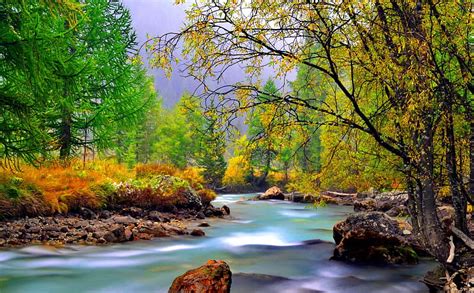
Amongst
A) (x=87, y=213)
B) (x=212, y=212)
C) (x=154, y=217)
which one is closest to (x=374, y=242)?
(x=154, y=217)

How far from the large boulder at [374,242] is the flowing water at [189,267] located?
334 mm

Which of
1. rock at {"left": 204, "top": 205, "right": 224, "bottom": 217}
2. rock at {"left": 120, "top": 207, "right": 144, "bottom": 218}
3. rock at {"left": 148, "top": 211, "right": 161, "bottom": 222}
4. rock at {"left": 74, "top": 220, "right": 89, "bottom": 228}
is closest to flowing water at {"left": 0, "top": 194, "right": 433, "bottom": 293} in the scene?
rock at {"left": 74, "top": 220, "right": 89, "bottom": 228}

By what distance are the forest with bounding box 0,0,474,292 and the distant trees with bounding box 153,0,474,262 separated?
26 millimetres

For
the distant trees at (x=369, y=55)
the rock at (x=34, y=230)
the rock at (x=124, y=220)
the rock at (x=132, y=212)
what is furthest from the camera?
the rock at (x=132, y=212)

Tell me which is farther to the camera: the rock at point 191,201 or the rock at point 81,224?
the rock at point 191,201

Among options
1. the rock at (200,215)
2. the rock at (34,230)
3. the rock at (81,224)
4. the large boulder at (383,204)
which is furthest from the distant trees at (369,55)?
the large boulder at (383,204)

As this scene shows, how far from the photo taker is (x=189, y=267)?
30.2 ft

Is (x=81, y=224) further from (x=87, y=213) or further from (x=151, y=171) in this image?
(x=151, y=171)

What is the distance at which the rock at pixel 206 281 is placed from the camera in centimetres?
503

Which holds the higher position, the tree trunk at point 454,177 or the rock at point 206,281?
the tree trunk at point 454,177

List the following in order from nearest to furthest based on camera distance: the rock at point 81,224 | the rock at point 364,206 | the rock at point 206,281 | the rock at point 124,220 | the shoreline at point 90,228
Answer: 1. the rock at point 206,281
2. the shoreline at point 90,228
3. the rock at point 81,224
4. the rock at point 124,220
5. the rock at point 364,206

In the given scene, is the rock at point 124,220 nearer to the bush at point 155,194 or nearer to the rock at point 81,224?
the rock at point 81,224

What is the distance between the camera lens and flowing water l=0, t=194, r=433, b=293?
25.2ft

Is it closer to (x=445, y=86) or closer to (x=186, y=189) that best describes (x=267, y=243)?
(x=186, y=189)
